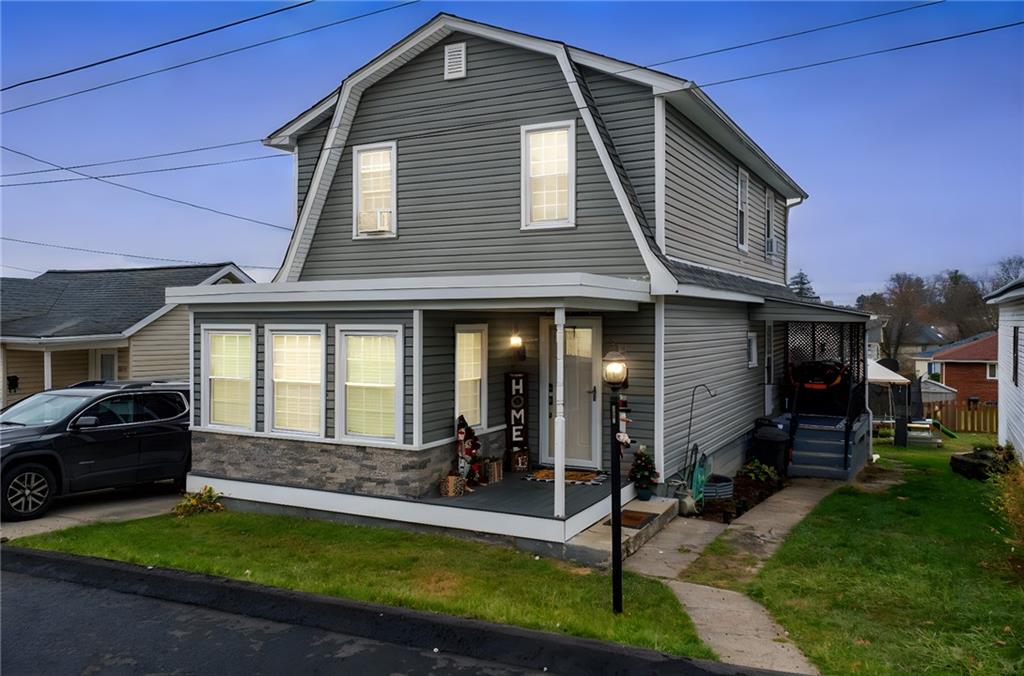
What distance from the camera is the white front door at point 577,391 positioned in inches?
398

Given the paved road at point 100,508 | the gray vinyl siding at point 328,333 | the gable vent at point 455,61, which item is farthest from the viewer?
the gable vent at point 455,61

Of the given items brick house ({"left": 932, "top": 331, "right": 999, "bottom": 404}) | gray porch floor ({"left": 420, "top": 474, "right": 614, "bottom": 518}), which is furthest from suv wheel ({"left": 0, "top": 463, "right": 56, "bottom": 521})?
brick house ({"left": 932, "top": 331, "right": 999, "bottom": 404})

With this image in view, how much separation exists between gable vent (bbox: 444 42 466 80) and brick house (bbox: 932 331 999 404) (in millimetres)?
35583

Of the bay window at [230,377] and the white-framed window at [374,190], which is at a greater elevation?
the white-framed window at [374,190]

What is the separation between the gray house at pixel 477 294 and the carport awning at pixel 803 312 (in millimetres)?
78

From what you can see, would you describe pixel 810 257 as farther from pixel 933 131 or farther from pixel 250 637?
pixel 250 637

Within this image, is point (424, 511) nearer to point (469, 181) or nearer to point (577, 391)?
point (577, 391)

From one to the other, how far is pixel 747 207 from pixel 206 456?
11575 mm

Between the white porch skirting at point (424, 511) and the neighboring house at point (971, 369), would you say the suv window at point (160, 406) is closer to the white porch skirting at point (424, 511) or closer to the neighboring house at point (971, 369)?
the white porch skirting at point (424, 511)

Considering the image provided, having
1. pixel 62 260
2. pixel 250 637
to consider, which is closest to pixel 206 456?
pixel 250 637

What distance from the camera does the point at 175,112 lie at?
23547 mm

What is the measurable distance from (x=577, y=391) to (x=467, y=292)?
322 centimetres

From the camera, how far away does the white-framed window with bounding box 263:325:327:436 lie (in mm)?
9234

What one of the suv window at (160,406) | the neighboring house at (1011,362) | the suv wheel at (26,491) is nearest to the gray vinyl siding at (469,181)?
the suv window at (160,406)
